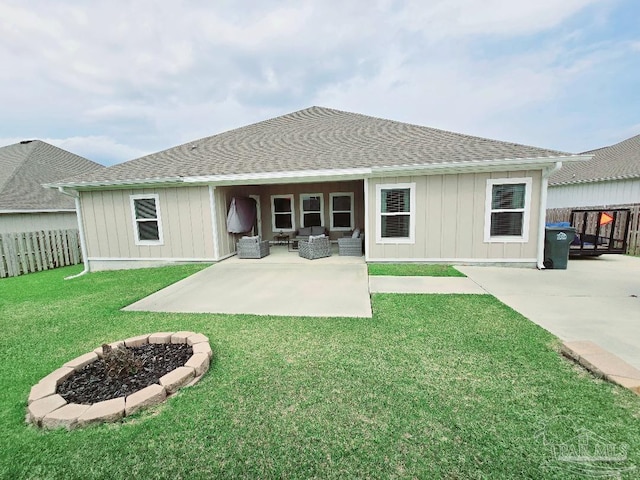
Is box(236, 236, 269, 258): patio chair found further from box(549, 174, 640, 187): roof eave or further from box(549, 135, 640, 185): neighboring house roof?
box(549, 174, 640, 187): roof eave

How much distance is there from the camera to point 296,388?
2.58 m

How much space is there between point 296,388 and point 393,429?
35.7 inches

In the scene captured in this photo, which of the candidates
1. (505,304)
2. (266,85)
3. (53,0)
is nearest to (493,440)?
(505,304)

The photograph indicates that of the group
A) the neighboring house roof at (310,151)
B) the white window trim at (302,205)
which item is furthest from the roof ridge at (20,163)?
the white window trim at (302,205)

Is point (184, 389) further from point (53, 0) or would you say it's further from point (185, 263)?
point (53, 0)

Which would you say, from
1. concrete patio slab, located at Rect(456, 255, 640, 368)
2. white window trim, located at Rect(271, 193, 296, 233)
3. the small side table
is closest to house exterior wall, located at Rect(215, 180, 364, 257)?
white window trim, located at Rect(271, 193, 296, 233)

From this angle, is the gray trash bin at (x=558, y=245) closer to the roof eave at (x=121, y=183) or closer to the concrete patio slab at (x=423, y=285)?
the concrete patio slab at (x=423, y=285)

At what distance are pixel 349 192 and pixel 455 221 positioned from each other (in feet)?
14.9

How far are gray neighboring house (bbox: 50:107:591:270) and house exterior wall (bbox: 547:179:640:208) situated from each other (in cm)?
930

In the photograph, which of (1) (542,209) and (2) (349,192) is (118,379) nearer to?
(1) (542,209)

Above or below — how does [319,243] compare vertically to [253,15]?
below

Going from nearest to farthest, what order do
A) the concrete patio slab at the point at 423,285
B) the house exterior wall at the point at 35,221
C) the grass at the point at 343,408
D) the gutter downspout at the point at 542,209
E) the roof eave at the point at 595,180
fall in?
the grass at the point at 343,408 < the concrete patio slab at the point at 423,285 < the gutter downspout at the point at 542,209 < the house exterior wall at the point at 35,221 < the roof eave at the point at 595,180

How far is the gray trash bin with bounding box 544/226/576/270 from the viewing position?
693cm

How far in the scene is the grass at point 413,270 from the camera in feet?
21.8
